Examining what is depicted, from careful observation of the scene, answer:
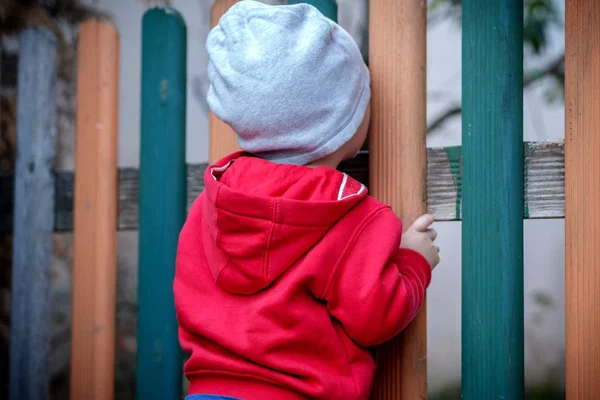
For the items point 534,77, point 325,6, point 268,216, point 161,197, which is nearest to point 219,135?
point 161,197

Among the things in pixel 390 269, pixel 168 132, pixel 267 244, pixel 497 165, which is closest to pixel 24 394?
pixel 168 132

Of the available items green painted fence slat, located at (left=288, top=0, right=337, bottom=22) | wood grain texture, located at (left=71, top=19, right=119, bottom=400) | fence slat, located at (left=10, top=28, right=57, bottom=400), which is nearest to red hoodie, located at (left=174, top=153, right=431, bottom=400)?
green painted fence slat, located at (left=288, top=0, right=337, bottom=22)

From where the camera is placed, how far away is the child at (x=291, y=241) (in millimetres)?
1280

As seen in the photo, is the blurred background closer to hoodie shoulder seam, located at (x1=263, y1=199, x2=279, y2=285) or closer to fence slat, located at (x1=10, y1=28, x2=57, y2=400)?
fence slat, located at (x1=10, y1=28, x2=57, y2=400)

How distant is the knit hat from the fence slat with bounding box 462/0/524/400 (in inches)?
12.0

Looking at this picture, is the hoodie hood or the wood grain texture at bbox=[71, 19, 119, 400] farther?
the wood grain texture at bbox=[71, 19, 119, 400]

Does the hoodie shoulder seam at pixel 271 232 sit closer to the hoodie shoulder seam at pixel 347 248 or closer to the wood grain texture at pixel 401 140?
the hoodie shoulder seam at pixel 347 248

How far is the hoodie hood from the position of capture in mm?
1278

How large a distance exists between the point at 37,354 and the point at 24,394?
137mm

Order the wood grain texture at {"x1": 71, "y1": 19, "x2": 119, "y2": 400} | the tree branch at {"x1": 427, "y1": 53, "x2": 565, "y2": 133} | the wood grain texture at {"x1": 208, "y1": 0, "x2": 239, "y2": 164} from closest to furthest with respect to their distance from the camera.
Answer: the wood grain texture at {"x1": 208, "y1": 0, "x2": 239, "y2": 164} → the wood grain texture at {"x1": 71, "y1": 19, "x2": 119, "y2": 400} → the tree branch at {"x1": 427, "y1": 53, "x2": 565, "y2": 133}

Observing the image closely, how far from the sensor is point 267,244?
4.24 ft

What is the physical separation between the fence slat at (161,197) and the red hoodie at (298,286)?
21.1 inches

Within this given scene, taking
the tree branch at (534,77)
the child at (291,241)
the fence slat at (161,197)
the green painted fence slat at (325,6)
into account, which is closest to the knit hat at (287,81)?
the child at (291,241)

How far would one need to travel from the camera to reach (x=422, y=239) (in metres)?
1.44
